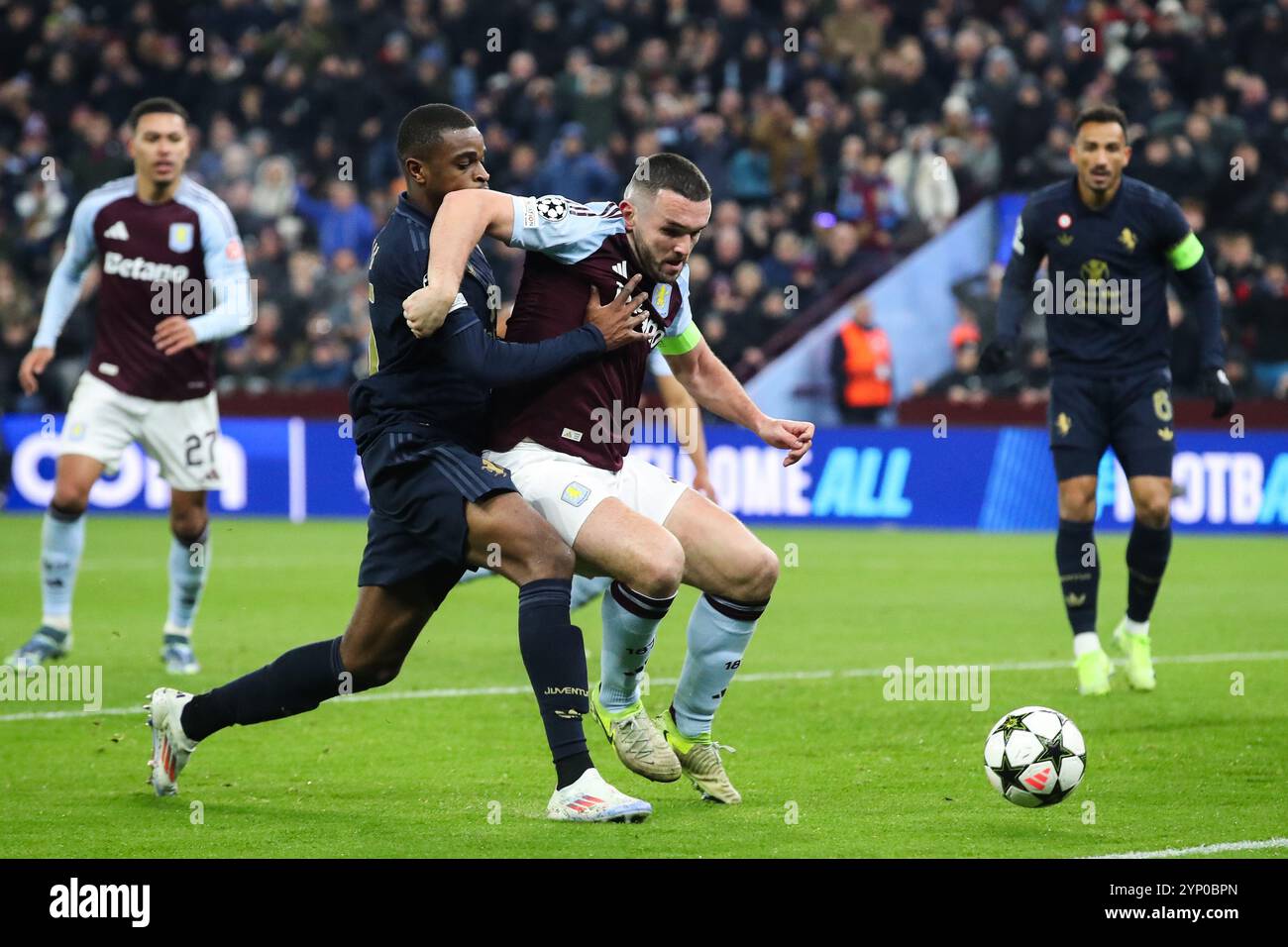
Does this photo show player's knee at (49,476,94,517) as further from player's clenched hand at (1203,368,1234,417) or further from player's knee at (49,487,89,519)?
player's clenched hand at (1203,368,1234,417)

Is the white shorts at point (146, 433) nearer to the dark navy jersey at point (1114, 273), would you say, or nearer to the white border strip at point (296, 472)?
the dark navy jersey at point (1114, 273)

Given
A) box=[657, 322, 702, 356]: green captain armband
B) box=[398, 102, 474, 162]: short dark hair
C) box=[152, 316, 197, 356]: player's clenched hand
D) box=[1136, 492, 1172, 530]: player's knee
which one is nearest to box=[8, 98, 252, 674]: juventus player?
box=[152, 316, 197, 356]: player's clenched hand

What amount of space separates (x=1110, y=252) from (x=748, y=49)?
1391cm

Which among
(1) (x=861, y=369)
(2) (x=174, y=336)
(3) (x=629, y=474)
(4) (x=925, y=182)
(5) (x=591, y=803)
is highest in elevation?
(4) (x=925, y=182)

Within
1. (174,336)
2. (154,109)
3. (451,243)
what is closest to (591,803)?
(451,243)

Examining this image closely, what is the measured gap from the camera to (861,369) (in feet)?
60.8

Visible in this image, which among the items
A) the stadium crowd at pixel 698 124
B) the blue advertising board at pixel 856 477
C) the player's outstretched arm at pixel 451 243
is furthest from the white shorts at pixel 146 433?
the stadium crowd at pixel 698 124

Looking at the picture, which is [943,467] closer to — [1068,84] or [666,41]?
[1068,84]

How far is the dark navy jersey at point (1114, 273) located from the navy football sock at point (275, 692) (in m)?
4.00

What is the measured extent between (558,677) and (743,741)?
186 centimetres

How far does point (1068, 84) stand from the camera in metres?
20.0

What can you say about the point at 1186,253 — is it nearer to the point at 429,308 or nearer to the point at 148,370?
the point at 429,308

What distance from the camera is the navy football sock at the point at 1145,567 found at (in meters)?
8.62
